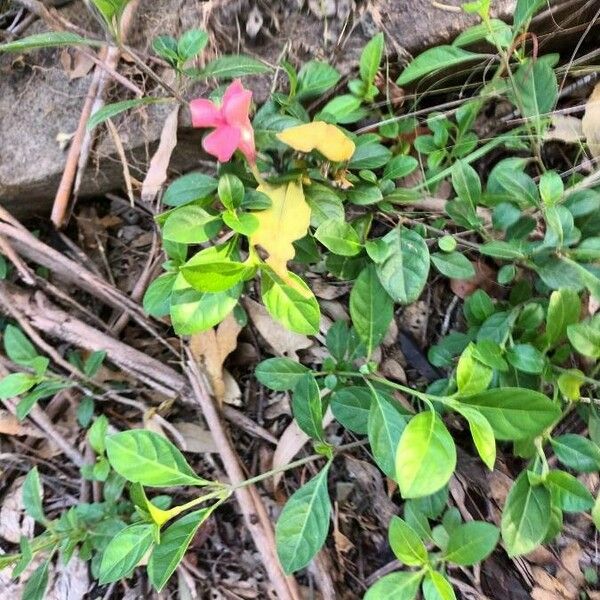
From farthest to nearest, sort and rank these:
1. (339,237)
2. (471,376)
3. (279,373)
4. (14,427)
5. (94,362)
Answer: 1. (14,427)
2. (94,362)
3. (279,373)
4. (339,237)
5. (471,376)

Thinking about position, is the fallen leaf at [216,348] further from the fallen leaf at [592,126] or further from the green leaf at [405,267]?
the fallen leaf at [592,126]

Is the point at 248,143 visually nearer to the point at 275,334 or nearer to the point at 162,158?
the point at 162,158

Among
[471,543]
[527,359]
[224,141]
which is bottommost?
[471,543]

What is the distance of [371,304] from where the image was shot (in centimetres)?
Answer: 119

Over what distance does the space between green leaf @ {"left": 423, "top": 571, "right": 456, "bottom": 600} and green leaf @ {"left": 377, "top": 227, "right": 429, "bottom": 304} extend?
0.49 meters

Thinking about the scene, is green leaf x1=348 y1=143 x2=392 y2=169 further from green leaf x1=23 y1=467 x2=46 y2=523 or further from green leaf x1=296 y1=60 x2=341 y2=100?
green leaf x1=23 y1=467 x2=46 y2=523

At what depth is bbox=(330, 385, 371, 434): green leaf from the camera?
1.18 m

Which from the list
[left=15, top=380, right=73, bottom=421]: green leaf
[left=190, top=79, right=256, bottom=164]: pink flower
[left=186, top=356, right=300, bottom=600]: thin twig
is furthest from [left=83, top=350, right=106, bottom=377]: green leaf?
[left=190, top=79, right=256, bottom=164]: pink flower

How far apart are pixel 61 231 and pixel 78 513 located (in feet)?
2.40

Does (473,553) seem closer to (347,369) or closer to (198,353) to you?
(347,369)

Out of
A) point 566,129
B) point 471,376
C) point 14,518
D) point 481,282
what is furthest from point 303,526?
point 566,129

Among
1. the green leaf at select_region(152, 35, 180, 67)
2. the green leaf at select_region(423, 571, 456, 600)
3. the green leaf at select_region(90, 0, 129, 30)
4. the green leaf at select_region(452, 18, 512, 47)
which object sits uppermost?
the green leaf at select_region(90, 0, 129, 30)

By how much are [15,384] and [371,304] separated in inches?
34.9

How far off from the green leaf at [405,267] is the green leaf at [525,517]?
0.38 metres
